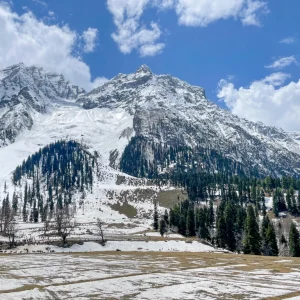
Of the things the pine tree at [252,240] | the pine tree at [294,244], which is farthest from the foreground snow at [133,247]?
the pine tree at [294,244]

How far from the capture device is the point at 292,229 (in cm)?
11331

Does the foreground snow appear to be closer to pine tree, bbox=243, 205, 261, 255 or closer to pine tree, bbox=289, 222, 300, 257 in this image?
pine tree, bbox=243, 205, 261, 255

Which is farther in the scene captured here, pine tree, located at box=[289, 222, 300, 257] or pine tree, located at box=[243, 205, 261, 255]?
pine tree, located at box=[243, 205, 261, 255]

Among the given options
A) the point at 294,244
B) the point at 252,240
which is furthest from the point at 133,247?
the point at 294,244

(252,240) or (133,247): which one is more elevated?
(252,240)

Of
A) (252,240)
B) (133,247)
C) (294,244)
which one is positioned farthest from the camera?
(133,247)

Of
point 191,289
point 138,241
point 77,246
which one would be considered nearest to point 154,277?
point 191,289

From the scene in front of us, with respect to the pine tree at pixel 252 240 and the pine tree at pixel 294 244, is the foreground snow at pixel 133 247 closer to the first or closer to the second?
the pine tree at pixel 252 240

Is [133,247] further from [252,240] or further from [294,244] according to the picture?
[294,244]

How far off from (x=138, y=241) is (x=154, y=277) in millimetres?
81459

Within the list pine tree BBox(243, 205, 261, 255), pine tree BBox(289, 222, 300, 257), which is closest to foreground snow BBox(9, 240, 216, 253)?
pine tree BBox(243, 205, 261, 255)

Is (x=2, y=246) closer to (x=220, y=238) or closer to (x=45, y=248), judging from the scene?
(x=45, y=248)

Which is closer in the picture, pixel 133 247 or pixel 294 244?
pixel 294 244

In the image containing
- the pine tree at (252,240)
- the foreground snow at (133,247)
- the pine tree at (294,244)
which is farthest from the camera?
the pine tree at (252,240)
